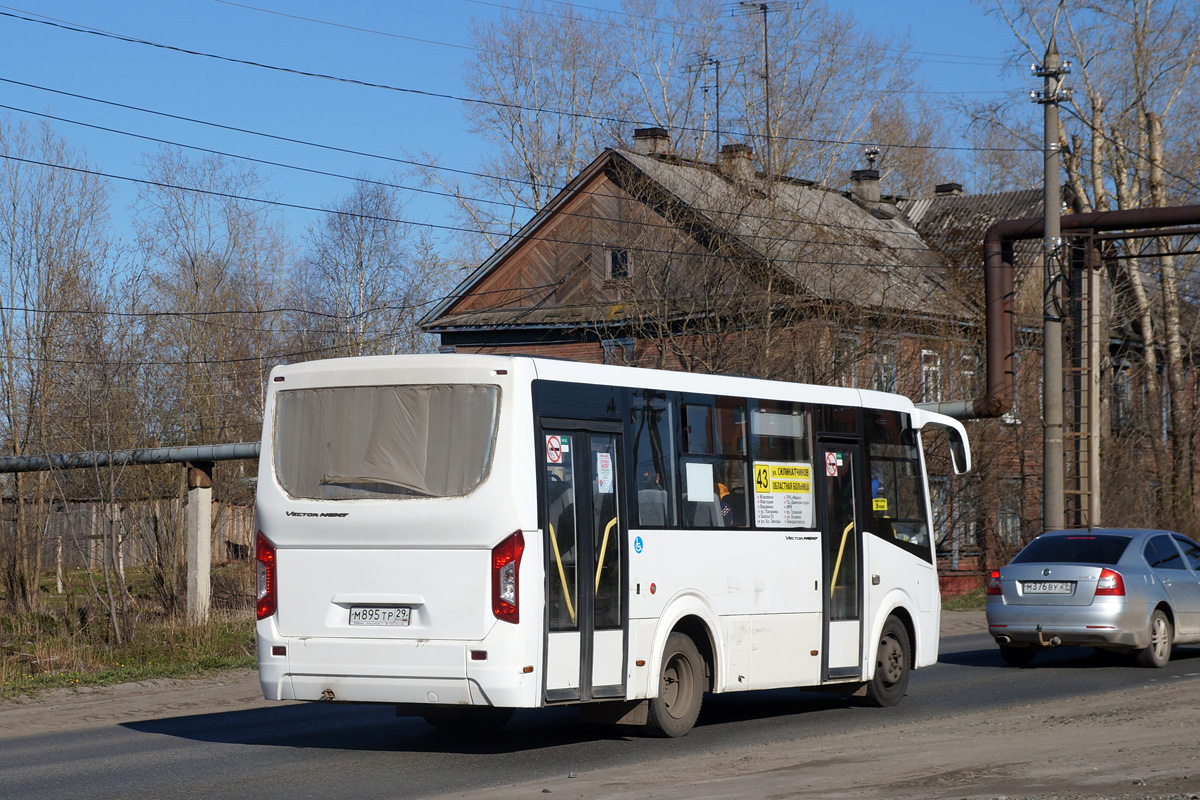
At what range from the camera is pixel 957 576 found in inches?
1351

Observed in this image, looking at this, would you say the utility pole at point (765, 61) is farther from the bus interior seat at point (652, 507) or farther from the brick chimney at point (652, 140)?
the bus interior seat at point (652, 507)

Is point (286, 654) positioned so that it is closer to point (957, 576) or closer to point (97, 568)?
point (97, 568)

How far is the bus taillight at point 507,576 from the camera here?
9586mm

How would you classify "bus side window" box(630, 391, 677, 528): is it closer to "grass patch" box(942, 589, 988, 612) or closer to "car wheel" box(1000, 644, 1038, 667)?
"car wheel" box(1000, 644, 1038, 667)

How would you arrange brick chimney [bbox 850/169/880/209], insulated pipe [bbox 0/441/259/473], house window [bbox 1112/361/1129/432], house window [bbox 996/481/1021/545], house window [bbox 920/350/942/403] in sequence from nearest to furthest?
insulated pipe [bbox 0/441/259/473] → house window [bbox 920/350/942/403] → house window [bbox 996/481/1021/545] → house window [bbox 1112/361/1129/432] → brick chimney [bbox 850/169/880/209]

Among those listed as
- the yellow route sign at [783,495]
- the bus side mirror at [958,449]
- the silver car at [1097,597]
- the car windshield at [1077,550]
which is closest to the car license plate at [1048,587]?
the silver car at [1097,597]

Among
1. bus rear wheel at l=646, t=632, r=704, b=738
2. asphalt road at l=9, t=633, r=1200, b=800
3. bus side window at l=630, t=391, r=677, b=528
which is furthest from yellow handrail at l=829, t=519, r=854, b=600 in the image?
bus side window at l=630, t=391, r=677, b=528

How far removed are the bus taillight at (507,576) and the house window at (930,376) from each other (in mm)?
23791

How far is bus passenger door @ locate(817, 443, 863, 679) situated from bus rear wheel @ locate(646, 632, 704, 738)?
1.74m

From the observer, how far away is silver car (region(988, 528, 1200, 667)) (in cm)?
1625

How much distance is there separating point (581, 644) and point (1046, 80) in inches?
706

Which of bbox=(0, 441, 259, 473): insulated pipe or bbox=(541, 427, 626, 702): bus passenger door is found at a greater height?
bbox=(0, 441, 259, 473): insulated pipe

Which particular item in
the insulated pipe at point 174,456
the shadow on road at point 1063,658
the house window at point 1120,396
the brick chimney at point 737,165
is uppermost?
the brick chimney at point 737,165

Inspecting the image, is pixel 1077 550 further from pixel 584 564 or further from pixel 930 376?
pixel 930 376
